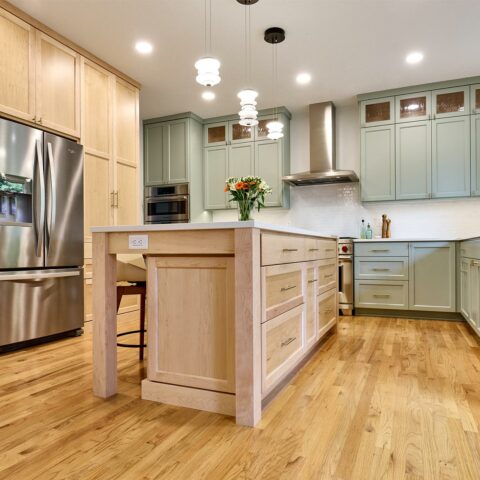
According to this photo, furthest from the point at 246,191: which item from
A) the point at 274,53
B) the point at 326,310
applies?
the point at 274,53

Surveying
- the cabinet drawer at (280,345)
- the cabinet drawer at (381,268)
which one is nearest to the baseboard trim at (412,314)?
the cabinet drawer at (381,268)

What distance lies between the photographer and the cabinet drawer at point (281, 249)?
1718 mm

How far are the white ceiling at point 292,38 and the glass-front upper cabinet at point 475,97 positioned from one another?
0.16 meters

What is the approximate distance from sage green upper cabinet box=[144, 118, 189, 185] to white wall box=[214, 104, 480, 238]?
0.90 metres

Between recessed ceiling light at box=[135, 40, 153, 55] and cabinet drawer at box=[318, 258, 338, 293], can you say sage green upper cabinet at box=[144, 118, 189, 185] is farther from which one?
cabinet drawer at box=[318, 258, 338, 293]

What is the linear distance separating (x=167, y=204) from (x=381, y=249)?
9.55 ft

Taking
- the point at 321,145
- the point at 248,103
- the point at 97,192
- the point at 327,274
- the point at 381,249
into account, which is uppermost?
the point at 321,145

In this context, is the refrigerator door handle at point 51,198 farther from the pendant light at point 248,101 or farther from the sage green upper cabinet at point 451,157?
the sage green upper cabinet at point 451,157

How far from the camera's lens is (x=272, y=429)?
4.98 feet

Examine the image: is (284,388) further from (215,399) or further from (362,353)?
(362,353)

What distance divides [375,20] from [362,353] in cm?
264

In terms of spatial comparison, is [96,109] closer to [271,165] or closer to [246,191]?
[246,191]

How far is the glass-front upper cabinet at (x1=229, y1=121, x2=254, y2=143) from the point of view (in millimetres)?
5332

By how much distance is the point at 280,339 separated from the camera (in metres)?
1.90
